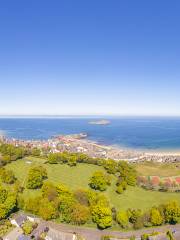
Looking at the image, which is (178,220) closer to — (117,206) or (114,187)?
(117,206)

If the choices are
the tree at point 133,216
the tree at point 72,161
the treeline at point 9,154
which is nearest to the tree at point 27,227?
the tree at point 133,216

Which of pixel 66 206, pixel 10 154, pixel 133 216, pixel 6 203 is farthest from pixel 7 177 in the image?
pixel 133 216

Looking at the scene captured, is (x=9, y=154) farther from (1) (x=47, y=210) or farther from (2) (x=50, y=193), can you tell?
(1) (x=47, y=210)

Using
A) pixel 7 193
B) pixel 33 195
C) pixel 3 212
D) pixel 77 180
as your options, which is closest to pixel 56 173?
pixel 77 180

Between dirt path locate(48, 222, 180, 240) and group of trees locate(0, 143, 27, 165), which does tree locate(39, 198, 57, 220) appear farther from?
group of trees locate(0, 143, 27, 165)

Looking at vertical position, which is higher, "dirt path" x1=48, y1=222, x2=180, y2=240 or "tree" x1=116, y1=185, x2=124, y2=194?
"tree" x1=116, y1=185, x2=124, y2=194

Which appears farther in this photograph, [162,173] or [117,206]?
[162,173]

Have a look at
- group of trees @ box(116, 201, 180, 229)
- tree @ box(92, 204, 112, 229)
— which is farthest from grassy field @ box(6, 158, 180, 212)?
tree @ box(92, 204, 112, 229)
